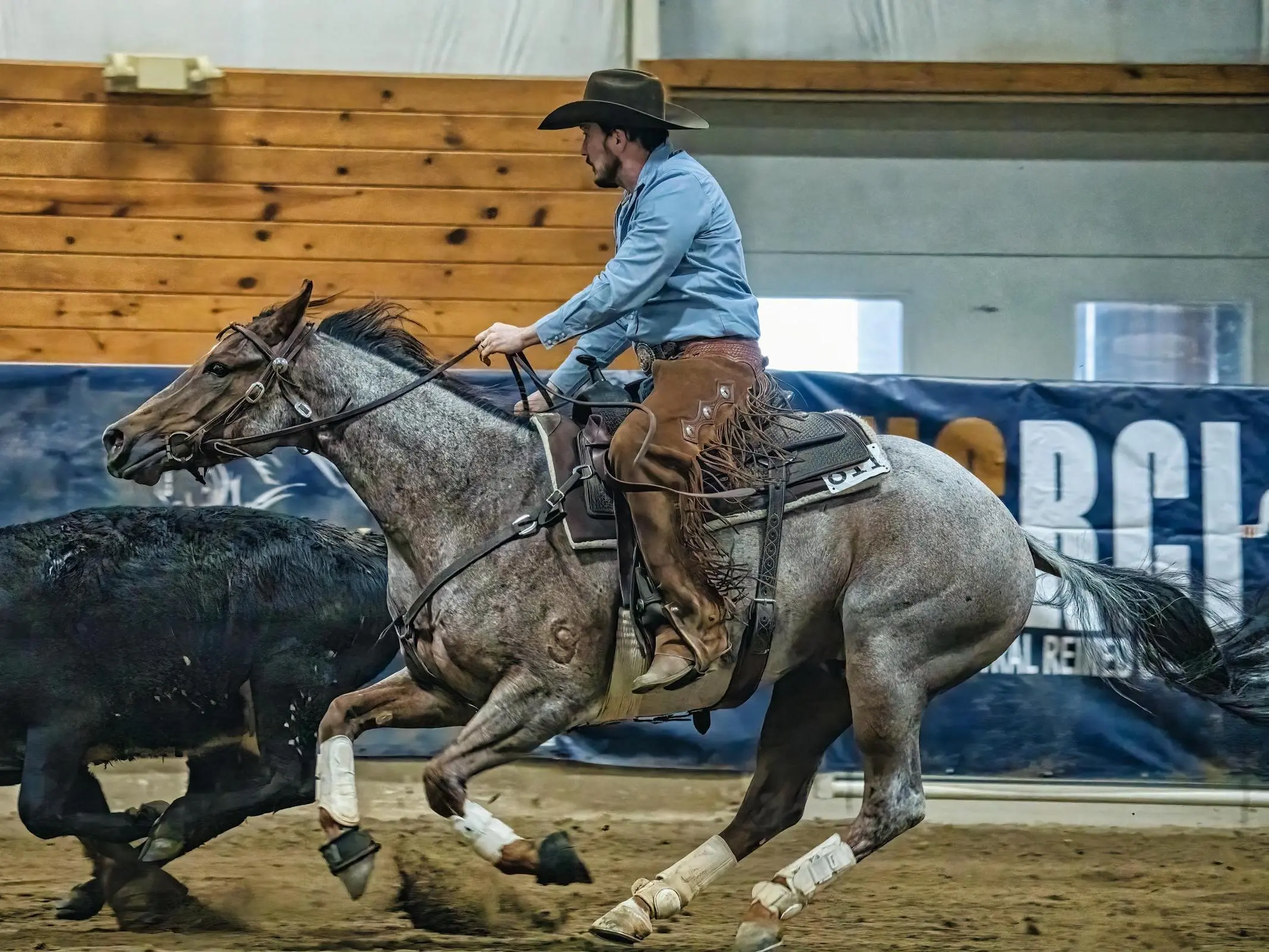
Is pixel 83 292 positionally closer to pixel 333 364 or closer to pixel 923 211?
pixel 333 364

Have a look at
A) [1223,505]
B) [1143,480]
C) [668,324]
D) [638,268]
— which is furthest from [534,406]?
[1223,505]

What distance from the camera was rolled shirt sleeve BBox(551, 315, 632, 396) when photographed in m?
4.45

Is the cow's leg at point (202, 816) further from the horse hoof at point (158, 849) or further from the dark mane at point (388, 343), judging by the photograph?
the dark mane at point (388, 343)

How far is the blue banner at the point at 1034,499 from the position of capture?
5699 millimetres

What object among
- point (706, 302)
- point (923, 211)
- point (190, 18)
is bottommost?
point (706, 302)

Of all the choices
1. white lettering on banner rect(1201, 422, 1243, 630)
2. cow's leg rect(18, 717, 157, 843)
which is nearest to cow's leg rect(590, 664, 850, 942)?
cow's leg rect(18, 717, 157, 843)

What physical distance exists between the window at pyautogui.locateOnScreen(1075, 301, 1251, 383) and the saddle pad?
13.4 ft

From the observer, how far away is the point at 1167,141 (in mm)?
7891

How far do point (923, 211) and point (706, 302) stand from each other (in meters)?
3.96

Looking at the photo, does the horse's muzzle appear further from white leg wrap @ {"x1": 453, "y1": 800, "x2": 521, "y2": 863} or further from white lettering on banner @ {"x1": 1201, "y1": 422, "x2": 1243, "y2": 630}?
white lettering on banner @ {"x1": 1201, "y1": 422, "x2": 1243, "y2": 630}

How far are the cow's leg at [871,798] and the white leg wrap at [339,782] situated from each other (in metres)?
1.15

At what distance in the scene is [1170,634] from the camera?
179 inches

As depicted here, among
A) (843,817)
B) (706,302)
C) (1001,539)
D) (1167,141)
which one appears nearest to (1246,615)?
(1001,539)

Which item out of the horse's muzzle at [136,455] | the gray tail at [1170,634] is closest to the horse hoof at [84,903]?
the horse's muzzle at [136,455]
